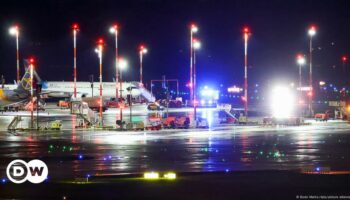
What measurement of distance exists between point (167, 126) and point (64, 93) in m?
76.2

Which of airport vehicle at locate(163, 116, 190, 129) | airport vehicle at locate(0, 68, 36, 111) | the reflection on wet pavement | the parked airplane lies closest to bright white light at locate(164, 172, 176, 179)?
the reflection on wet pavement

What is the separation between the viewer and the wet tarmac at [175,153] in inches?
752

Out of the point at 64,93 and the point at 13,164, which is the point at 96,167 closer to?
the point at 13,164

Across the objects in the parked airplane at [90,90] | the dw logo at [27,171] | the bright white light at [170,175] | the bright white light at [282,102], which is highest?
the parked airplane at [90,90]

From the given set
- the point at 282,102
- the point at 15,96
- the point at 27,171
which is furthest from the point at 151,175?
the point at 282,102

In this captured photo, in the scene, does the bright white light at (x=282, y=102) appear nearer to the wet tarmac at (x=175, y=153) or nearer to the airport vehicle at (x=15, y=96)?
the wet tarmac at (x=175, y=153)

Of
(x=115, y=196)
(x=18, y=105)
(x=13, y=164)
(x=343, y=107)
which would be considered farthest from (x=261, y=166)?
(x=18, y=105)

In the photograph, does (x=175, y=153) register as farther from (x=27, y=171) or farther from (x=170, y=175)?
(x=27, y=171)

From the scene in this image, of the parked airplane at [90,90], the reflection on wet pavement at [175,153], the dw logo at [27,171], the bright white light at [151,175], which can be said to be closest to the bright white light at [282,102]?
the parked airplane at [90,90]

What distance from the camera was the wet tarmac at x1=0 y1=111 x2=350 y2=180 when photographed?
19.1m

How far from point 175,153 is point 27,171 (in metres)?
7.78

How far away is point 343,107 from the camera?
2253 inches

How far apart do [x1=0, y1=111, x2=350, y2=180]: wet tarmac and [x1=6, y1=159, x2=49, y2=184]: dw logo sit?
29 centimetres

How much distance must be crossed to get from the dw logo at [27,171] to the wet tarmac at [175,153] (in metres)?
0.29
